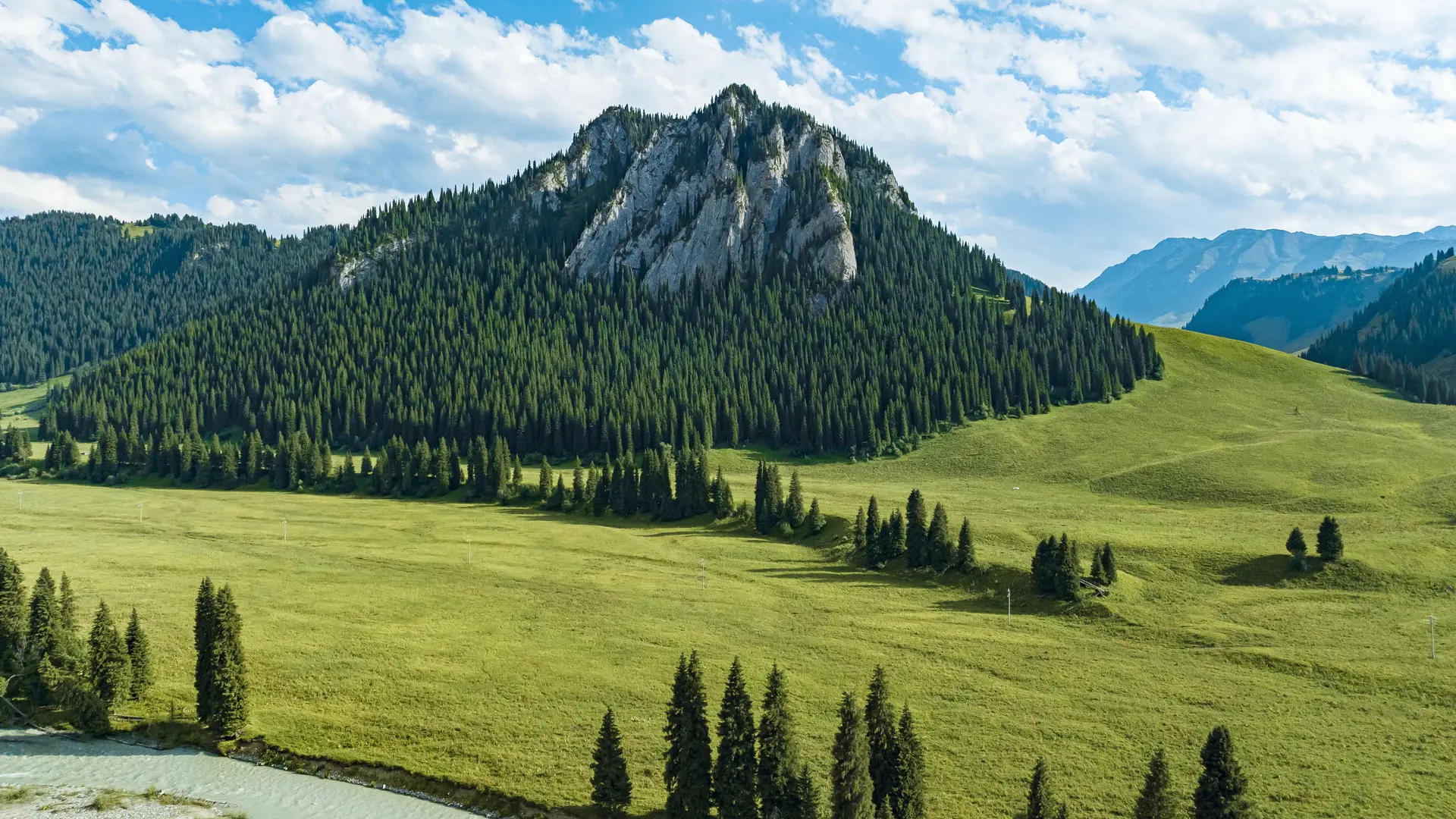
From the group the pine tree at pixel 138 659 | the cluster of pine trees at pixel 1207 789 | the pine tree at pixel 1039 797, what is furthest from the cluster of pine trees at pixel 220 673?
the cluster of pine trees at pixel 1207 789

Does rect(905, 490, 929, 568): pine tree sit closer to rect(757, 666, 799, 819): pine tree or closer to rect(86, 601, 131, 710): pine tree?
rect(757, 666, 799, 819): pine tree

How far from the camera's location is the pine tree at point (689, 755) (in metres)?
41.9

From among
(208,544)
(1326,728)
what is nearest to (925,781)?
(1326,728)

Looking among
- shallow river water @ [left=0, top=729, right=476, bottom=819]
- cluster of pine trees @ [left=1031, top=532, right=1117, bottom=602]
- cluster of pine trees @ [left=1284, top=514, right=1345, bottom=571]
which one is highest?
cluster of pine trees @ [left=1284, top=514, right=1345, bottom=571]

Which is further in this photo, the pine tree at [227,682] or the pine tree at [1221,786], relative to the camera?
the pine tree at [227,682]

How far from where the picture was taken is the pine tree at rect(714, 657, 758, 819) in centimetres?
4169

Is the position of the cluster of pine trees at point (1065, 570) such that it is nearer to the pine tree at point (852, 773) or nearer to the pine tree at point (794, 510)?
the pine tree at point (794, 510)

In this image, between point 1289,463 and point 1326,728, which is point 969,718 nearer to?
point 1326,728

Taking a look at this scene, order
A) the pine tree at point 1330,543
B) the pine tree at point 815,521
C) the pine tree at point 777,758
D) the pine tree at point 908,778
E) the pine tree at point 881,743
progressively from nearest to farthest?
the pine tree at point 908,778, the pine tree at point 881,743, the pine tree at point 777,758, the pine tree at point 1330,543, the pine tree at point 815,521

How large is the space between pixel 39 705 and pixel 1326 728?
87.4 m

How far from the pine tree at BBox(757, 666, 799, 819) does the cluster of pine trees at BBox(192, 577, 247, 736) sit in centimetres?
3543

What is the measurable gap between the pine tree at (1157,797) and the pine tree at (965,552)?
4928 cm

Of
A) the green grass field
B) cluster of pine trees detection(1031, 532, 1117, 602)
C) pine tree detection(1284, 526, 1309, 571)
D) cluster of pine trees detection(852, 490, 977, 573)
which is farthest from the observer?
cluster of pine trees detection(852, 490, 977, 573)

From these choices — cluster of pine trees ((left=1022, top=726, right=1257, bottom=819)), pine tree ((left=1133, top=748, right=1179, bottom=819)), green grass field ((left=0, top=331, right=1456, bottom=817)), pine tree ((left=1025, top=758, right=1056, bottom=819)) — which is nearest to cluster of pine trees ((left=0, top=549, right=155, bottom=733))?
green grass field ((left=0, top=331, right=1456, bottom=817))
